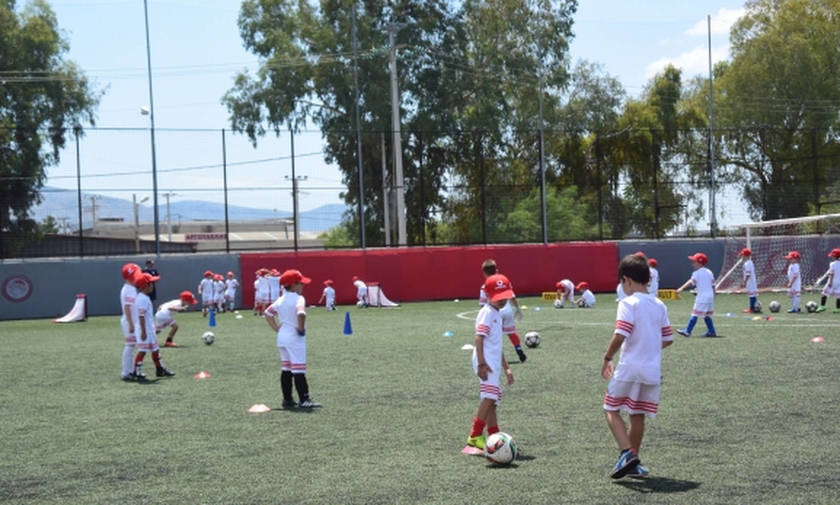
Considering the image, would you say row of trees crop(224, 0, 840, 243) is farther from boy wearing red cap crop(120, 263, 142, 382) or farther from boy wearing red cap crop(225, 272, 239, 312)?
boy wearing red cap crop(120, 263, 142, 382)

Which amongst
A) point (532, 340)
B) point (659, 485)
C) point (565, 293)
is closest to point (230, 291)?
point (565, 293)

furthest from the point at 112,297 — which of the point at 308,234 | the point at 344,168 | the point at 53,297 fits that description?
the point at 308,234

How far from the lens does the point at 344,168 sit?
46219mm

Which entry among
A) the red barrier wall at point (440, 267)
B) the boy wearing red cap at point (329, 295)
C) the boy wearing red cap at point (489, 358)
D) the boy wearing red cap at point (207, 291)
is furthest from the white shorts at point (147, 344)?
the red barrier wall at point (440, 267)

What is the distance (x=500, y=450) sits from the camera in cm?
862

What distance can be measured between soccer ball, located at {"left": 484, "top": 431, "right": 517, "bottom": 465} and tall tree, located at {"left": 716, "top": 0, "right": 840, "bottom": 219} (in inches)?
2111

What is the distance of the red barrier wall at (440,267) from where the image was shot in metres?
40.6

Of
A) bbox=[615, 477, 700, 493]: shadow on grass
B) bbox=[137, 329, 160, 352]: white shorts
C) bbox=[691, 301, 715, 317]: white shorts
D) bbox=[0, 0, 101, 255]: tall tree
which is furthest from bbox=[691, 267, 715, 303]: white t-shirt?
bbox=[0, 0, 101, 255]: tall tree

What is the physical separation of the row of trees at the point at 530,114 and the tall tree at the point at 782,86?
3.8 inches

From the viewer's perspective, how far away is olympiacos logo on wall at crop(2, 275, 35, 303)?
38.0 meters

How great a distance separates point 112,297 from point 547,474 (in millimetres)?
33511

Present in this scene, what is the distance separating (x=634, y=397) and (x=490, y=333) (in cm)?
170

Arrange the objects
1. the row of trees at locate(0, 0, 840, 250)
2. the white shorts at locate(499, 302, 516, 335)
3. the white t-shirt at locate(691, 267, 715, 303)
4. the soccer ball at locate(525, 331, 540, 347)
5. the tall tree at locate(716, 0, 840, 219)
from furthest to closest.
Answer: the tall tree at locate(716, 0, 840, 219) → the row of trees at locate(0, 0, 840, 250) → the white t-shirt at locate(691, 267, 715, 303) → the soccer ball at locate(525, 331, 540, 347) → the white shorts at locate(499, 302, 516, 335)

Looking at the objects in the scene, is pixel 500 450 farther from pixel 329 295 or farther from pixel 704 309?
pixel 329 295
